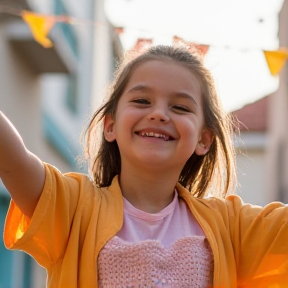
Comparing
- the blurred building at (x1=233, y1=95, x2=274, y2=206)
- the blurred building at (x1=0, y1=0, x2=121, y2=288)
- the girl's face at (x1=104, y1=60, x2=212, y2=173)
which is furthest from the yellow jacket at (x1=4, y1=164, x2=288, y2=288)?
the blurred building at (x1=233, y1=95, x2=274, y2=206)

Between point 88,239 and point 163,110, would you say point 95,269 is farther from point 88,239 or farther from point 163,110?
point 163,110

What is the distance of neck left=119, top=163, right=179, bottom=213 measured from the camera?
2.56 metres

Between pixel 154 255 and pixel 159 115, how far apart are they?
41 centimetres

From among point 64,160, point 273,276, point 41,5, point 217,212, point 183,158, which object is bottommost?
point 273,276

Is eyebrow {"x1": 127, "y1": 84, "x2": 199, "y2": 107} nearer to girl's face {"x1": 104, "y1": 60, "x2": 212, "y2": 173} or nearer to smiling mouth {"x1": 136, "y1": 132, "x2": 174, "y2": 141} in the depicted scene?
girl's face {"x1": 104, "y1": 60, "x2": 212, "y2": 173}

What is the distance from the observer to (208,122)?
2.75 meters

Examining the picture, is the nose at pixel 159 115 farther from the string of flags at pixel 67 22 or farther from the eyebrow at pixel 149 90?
the string of flags at pixel 67 22

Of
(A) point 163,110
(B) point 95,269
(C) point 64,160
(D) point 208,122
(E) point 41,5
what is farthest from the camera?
(C) point 64,160

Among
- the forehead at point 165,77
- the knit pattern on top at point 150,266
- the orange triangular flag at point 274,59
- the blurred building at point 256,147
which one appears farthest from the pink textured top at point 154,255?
the blurred building at point 256,147

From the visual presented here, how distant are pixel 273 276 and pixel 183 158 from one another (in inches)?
17.1

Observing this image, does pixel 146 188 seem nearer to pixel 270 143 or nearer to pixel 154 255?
pixel 154 255

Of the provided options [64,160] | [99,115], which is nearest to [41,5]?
[64,160]

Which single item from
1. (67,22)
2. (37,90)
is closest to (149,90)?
(67,22)

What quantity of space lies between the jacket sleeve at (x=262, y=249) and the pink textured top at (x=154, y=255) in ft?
0.46
